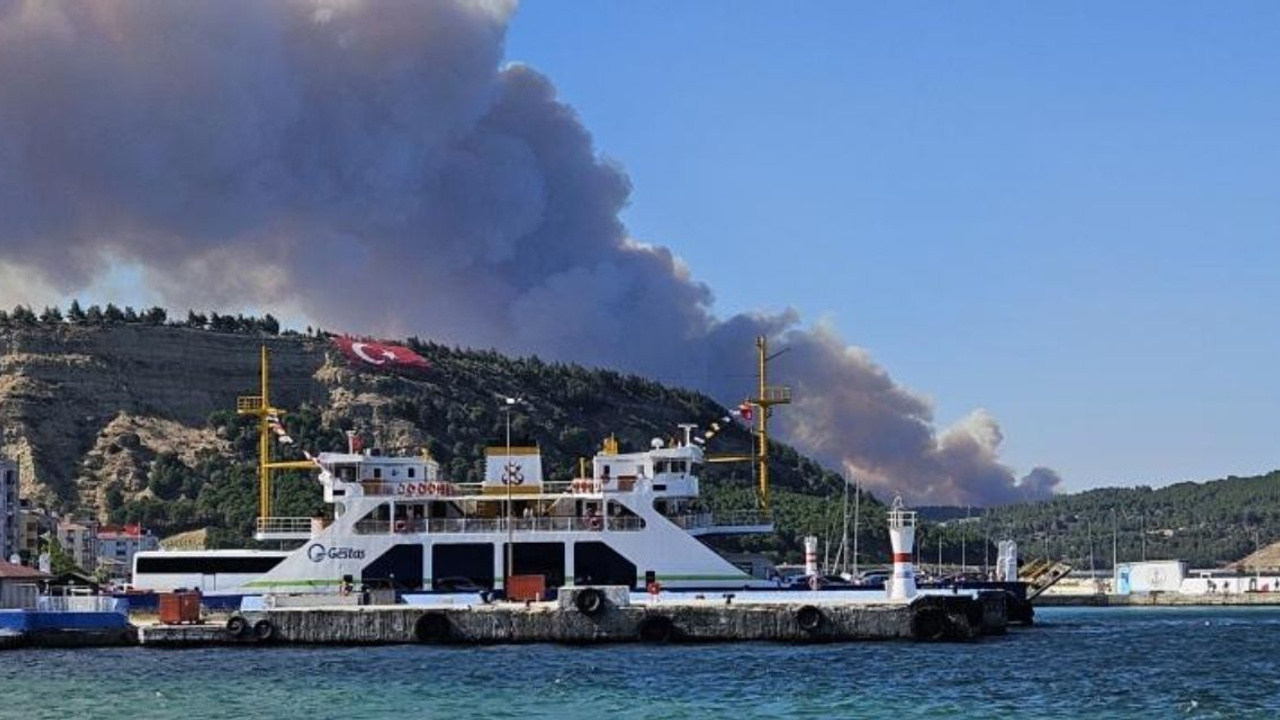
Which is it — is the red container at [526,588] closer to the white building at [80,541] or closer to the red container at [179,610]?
the red container at [179,610]

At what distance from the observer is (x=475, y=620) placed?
253 feet

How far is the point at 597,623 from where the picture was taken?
3009 inches

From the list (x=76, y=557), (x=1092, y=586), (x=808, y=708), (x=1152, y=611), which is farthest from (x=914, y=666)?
(x=1092, y=586)

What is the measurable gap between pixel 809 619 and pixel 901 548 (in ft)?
13.7

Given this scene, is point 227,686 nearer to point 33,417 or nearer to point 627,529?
point 627,529

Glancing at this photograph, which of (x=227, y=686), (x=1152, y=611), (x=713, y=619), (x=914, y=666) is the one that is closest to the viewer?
(x=227, y=686)

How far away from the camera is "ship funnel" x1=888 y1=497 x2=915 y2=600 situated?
7500 cm

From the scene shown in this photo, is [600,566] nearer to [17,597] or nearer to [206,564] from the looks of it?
[206,564]

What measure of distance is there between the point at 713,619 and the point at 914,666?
41.0 feet

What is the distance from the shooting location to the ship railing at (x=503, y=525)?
3354 inches

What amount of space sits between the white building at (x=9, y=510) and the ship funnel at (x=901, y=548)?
94.7 metres

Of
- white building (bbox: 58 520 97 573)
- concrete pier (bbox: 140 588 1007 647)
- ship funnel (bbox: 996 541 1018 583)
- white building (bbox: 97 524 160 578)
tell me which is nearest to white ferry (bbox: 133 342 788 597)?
concrete pier (bbox: 140 588 1007 647)

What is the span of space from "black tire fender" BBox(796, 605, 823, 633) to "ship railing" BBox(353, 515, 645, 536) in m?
11.1

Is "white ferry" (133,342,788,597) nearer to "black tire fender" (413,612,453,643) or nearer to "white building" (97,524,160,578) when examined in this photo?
"black tire fender" (413,612,453,643)
